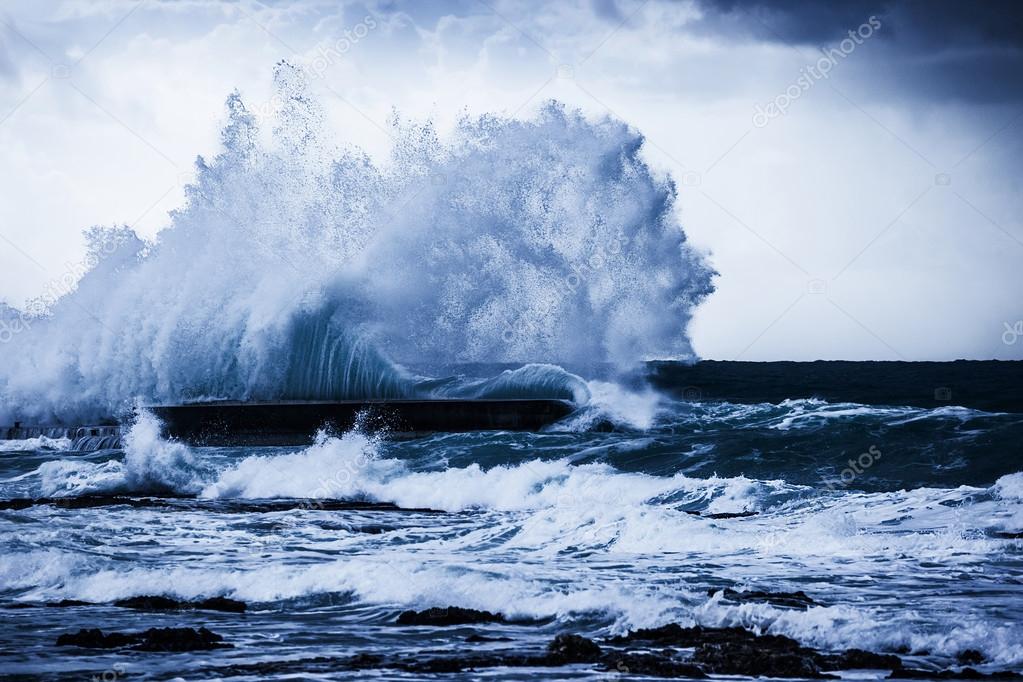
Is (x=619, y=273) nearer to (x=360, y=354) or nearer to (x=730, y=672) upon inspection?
(x=360, y=354)

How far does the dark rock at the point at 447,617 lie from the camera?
883 centimetres

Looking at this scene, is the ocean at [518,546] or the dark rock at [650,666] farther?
the ocean at [518,546]

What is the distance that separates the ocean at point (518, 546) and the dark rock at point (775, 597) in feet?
0.14

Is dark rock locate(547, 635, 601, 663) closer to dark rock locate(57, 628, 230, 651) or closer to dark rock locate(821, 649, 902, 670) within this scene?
dark rock locate(821, 649, 902, 670)

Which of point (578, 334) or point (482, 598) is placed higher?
point (578, 334)

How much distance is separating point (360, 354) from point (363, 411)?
4.37 meters

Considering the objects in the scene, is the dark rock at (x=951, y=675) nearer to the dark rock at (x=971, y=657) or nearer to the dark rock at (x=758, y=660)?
the dark rock at (x=971, y=657)

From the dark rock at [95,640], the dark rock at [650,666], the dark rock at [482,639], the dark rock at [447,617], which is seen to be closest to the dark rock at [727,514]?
the dark rock at [447,617]

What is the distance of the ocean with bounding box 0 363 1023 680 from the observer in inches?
310

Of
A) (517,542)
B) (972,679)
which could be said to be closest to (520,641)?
(972,679)

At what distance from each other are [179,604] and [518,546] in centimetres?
414

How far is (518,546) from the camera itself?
41.7 feet

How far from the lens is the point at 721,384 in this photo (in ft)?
151

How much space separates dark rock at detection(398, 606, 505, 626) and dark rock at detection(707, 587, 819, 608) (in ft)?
5.88
